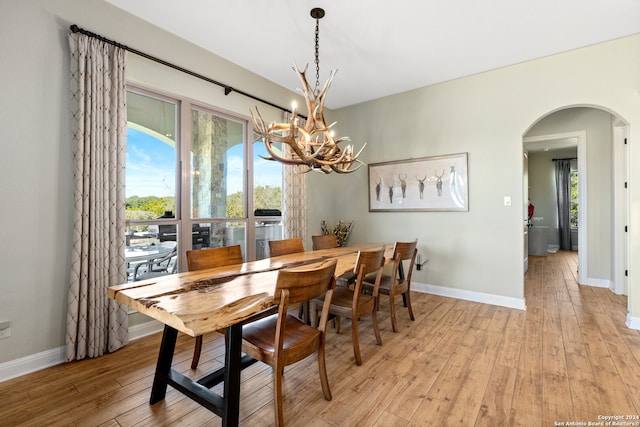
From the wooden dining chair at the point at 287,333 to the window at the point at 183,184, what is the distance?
1596 millimetres

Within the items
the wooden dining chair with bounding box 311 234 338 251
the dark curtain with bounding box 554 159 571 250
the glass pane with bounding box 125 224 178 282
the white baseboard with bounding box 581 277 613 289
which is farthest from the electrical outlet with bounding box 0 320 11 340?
the dark curtain with bounding box 554 159 571 250

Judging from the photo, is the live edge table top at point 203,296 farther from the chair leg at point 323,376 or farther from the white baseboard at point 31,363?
the white baseboard at point 31,363

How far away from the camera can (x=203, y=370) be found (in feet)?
7.02

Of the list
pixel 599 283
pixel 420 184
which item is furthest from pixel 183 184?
pixel 599 283

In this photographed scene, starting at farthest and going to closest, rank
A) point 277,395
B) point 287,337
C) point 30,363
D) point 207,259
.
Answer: point 207,259, point 30,363, point 287,337, point 277,395

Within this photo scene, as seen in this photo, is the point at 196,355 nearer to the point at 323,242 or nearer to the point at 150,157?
the point at 323,242

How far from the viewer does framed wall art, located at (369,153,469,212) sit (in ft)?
12.7

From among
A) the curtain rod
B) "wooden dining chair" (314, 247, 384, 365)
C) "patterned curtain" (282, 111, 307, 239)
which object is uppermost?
the curtain rod

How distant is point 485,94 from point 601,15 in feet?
3.91

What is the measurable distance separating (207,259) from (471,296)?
10.8 feet

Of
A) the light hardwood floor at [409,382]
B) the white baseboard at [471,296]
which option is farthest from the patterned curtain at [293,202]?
the white baseboard at [471,296]

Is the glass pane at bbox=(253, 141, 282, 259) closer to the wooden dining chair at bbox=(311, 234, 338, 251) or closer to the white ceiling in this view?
the wooden dining chair at bbox=(311, 234, 338, 251)

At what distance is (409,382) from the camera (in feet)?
6.48

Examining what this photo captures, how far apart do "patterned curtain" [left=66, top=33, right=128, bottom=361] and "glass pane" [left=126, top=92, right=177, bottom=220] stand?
26cm
